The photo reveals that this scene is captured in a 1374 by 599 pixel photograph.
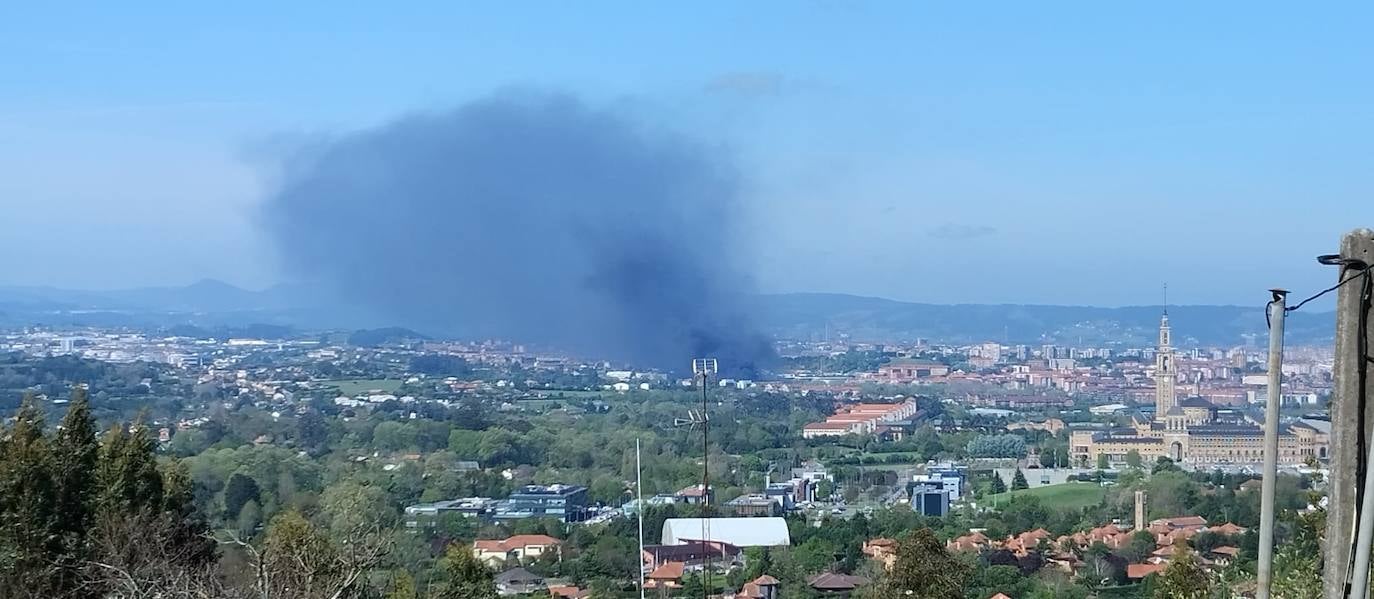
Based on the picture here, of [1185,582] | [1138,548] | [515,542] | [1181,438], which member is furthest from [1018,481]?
[1185,582]

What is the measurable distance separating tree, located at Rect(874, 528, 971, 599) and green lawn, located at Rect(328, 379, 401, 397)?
28.3 meters

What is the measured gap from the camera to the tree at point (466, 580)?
33.7 ft

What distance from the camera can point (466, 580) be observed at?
1055cm

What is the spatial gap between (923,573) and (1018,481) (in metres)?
17.2

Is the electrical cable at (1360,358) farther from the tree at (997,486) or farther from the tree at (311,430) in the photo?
the tree at (311,430)

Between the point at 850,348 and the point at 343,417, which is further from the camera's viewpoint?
the point at 850,348

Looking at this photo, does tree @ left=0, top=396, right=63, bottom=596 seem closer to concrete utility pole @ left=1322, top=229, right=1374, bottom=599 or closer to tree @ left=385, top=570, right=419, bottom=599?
tree @ left=385, top=570, right=419, bottom=599

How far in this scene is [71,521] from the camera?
9.12 metres

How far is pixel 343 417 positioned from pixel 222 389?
705 centimetres

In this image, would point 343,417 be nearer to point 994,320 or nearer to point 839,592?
point 839,592

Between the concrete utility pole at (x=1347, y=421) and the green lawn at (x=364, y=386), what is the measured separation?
3517cm

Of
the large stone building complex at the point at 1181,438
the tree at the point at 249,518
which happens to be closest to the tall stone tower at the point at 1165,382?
the large stone building complex at the point at 1181,438

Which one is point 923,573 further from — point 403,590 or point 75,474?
point 75,474

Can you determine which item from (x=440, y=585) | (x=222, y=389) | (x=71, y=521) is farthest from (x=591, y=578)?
(x=222, y=389)
